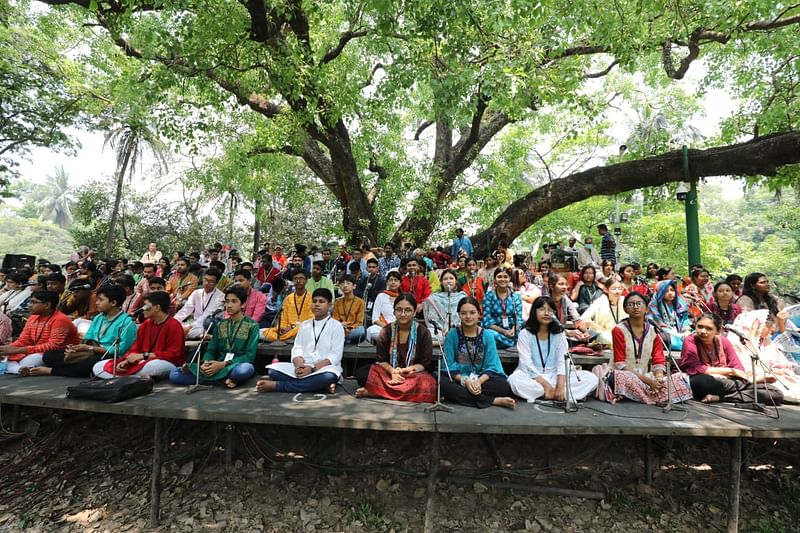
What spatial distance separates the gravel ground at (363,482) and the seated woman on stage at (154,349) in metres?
0.97

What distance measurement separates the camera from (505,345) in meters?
5.52

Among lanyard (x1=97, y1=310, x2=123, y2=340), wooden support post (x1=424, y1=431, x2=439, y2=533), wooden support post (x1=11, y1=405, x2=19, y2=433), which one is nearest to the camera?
wooden support post (x1=424, y1=431, x2=439, y2=533)

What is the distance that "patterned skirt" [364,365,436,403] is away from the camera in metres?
3.89

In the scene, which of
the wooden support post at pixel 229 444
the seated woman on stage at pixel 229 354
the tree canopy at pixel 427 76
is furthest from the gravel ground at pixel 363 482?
the tree canopy at pixel 427 76

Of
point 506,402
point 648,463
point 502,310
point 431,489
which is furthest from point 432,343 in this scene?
point 648,463

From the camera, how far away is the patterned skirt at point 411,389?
3.89m

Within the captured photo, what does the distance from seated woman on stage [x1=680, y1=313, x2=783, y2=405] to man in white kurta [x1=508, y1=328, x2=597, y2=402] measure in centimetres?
111

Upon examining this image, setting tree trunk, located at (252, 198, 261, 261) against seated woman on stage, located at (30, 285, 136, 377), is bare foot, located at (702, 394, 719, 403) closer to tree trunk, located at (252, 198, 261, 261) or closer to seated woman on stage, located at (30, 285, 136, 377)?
seated woman on stage, located at (30, 285, 136, 377)

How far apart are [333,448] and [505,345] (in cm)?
258

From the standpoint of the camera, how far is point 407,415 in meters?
3.41

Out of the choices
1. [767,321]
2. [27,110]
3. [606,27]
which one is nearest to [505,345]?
[767,321]

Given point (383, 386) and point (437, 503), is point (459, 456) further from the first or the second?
point (383, 386)

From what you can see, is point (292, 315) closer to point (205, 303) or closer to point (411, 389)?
point (205, 303)

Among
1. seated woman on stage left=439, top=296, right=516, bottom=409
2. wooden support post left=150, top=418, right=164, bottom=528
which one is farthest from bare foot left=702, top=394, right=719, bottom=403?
wooden support post left=150, top=418, right=164, bottom=528
